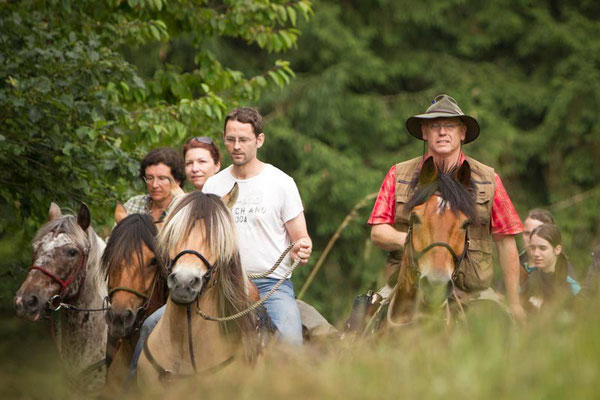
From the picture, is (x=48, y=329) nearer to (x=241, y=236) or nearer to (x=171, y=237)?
(x=241, y=236)

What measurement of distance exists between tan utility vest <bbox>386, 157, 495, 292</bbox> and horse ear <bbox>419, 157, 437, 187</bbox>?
23 centimetres

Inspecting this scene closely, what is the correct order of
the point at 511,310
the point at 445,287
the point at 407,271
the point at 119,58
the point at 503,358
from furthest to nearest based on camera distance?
the point at 119,58 < the point at 511,310 < the point at 407,271 < the point at 445,287 < the point at 503,358

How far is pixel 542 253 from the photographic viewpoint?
879 centimetres

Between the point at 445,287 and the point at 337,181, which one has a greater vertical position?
the point at 445,287

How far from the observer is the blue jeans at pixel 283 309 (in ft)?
21.1

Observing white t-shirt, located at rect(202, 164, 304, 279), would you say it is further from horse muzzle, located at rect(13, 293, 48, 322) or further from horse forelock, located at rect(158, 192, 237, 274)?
horse muzzle, located at rect(13, 293, 48, 322)

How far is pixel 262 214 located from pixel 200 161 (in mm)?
1459

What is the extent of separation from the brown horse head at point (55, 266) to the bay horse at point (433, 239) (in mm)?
2344

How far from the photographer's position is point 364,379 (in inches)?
165

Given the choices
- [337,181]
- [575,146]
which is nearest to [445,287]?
[337,181]

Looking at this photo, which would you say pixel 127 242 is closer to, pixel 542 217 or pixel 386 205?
pixel 386 205

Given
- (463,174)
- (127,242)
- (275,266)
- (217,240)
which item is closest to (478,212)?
(463,174)

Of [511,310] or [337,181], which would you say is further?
[337,181]

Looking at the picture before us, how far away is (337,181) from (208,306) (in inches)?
482
